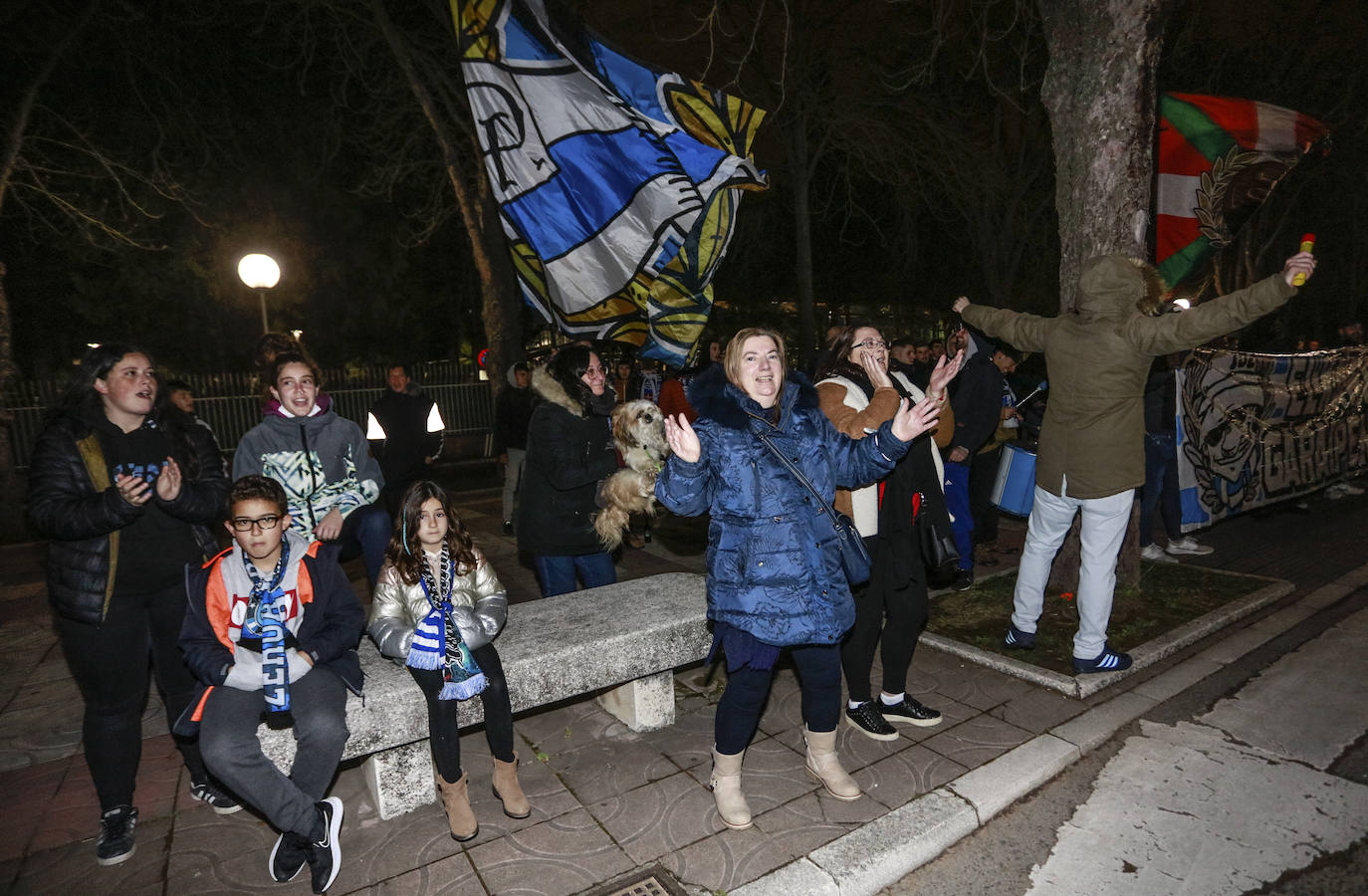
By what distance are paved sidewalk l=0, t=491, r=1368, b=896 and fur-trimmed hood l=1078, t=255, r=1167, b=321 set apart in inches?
83.1

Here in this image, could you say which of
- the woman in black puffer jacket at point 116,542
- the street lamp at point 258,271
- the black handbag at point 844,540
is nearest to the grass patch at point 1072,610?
the black handbag at point 844,540

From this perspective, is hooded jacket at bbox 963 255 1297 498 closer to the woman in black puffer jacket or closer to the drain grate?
the drain grate

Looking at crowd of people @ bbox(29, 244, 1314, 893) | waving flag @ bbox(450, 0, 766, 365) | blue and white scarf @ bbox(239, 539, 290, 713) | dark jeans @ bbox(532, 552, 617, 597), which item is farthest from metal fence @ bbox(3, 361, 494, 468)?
blue and white scarf @ bbox(239, 539, 290, 713)

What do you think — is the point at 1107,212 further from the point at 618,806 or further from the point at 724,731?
the point at 618,806

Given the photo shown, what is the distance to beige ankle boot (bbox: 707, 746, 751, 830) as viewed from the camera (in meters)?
3.09

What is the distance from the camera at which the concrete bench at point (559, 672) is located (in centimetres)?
308

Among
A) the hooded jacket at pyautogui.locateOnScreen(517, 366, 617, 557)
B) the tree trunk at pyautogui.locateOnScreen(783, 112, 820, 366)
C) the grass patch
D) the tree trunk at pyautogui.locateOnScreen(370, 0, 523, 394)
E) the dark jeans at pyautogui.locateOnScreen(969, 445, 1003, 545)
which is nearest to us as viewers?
the hooded jacket at pyautogui.locateOnScreen(517, 366, 617, 557)

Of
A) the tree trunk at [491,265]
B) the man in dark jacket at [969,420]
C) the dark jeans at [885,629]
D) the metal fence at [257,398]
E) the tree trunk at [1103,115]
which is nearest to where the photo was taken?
the dark jeans at [885,629]

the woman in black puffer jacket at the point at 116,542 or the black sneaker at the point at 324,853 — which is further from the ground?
the woman in black puffer jacket at the point at 116,542

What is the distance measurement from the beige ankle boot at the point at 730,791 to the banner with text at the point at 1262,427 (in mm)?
5697

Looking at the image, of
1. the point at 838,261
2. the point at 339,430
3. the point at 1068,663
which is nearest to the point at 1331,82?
the point at 838,261

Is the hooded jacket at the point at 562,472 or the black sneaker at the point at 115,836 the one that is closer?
the black sneaker at the point at 115,836

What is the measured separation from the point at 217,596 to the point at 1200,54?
24300 mm

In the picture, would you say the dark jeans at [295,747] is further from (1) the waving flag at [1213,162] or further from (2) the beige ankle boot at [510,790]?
(1) the waving flag at [1213,162]
